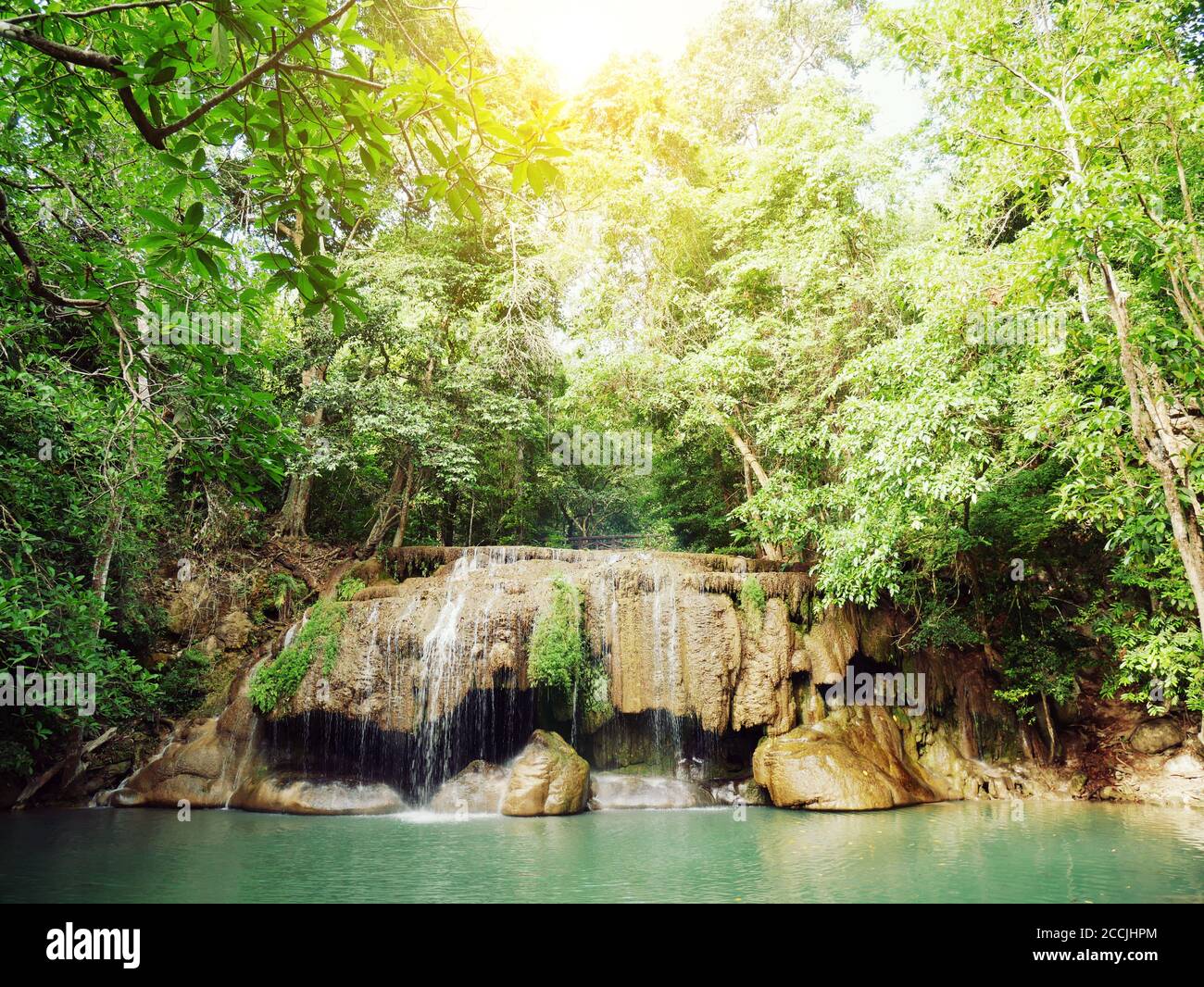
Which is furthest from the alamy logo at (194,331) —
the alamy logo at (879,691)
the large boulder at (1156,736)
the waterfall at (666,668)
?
the large boulder at (1156,736)

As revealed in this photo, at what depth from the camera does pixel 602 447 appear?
56.9 feet

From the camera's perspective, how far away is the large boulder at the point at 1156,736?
35.8 ft

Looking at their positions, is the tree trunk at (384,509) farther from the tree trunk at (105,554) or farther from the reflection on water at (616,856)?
the reflection on water at (616,856)

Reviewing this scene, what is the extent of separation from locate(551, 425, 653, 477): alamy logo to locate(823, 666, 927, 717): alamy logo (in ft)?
25.6

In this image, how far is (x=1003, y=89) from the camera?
6570 millimetres

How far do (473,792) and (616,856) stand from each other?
364cm

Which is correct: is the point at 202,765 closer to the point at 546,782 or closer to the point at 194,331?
the point at 546,782

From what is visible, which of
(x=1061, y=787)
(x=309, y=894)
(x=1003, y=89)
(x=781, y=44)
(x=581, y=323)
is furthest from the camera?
(x=781, y=44)

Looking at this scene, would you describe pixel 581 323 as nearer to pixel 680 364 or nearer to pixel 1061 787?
pixel 680 364

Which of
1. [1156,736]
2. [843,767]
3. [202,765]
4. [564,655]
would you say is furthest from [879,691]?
[202,765]

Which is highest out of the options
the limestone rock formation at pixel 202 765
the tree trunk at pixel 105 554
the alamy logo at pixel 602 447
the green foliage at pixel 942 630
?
the alamy logo at pixel 602 447

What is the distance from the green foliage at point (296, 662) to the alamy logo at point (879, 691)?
27.2 feet
